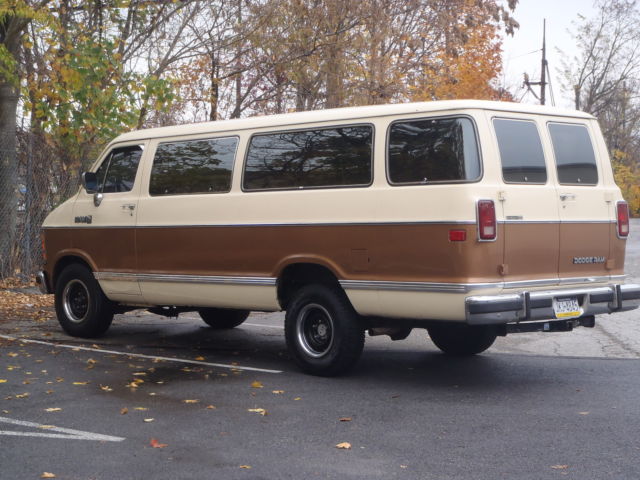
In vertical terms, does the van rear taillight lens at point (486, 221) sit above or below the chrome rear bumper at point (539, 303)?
above

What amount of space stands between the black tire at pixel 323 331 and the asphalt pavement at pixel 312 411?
0.16 m

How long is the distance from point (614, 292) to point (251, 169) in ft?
11.5

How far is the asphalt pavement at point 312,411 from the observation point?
5309mm

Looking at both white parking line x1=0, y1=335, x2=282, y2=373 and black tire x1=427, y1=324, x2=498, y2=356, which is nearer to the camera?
white parking line x1=0, y1=335, x2=282, y2=373

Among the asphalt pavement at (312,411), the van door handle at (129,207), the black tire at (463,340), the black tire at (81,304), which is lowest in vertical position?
the asphalt pavement at (312,411)

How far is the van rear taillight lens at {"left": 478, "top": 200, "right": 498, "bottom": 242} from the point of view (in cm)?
715

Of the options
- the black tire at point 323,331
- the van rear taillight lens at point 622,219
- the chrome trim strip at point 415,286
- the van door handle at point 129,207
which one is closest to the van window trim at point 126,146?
the van door handle at point 129,207

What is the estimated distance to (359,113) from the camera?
8.04 metres

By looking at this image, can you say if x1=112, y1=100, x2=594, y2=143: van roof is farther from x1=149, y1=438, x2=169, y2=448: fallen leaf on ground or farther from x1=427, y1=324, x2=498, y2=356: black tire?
x1=149, y1=438, x2=169, y2=448: fallen leaf on ground

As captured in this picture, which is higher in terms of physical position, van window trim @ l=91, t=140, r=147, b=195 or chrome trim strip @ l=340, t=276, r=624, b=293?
van window trim @ l=91, t=140, r=147, b=195

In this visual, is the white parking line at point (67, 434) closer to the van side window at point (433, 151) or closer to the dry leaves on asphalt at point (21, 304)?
the van side window at point (433, 151)

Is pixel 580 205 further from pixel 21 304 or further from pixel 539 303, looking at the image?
pixel 21 304

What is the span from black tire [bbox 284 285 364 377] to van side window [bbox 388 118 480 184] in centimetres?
124

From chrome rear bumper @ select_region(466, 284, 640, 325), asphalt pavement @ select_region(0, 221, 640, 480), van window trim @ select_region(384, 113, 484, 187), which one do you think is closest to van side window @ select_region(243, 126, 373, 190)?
van window trim @ select_region(384, 113, 484, 187)
